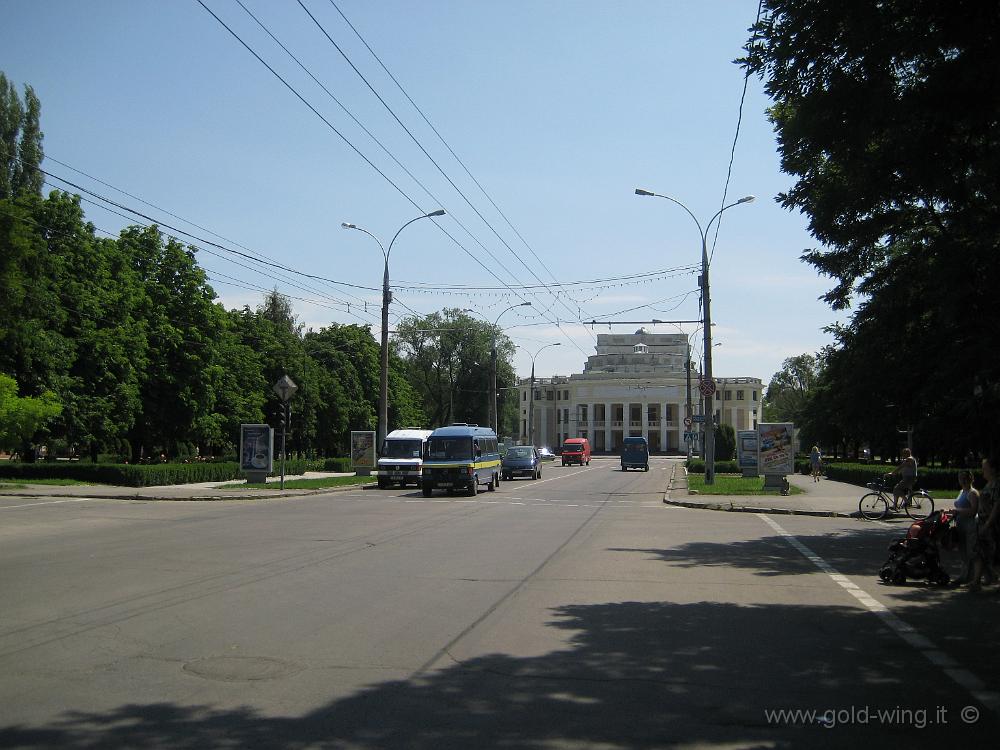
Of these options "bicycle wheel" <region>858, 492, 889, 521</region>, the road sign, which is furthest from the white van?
"bicycle wheel" <region>858, 492, 889, 521</region>

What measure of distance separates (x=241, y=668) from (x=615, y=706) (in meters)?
2.87

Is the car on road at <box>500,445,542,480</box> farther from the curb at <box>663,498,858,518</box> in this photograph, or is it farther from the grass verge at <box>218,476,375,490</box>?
the curb at <box>663,498,858,518</box>

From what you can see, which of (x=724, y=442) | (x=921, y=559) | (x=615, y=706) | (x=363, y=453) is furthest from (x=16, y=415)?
(x=724, y=442)

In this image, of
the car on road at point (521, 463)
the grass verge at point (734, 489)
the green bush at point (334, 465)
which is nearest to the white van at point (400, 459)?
the grass verge at point (734, 489)

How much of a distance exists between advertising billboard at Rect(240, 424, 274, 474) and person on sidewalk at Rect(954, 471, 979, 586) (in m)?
29.2

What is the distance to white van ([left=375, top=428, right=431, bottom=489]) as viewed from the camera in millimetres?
38625

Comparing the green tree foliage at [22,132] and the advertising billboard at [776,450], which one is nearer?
the advertising billboard at [776,450]

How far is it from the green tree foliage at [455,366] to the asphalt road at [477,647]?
85242mm

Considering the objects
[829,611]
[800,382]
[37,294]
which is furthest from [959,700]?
[800,382]

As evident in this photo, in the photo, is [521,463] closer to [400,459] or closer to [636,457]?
[400,459]

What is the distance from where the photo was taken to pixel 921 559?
12391mm

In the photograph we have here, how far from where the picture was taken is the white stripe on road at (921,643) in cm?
660

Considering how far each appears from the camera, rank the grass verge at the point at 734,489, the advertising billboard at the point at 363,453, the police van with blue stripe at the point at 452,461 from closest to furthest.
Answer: the grass verge at the point at 734,489, the police van with blue stripe at the point at 452,461, the advertising billboard at the point at 363,453

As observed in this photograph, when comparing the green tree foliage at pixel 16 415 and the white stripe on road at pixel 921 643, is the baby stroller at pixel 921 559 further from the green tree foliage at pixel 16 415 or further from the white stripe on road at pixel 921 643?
the green tree foliage at pixel 16 415
